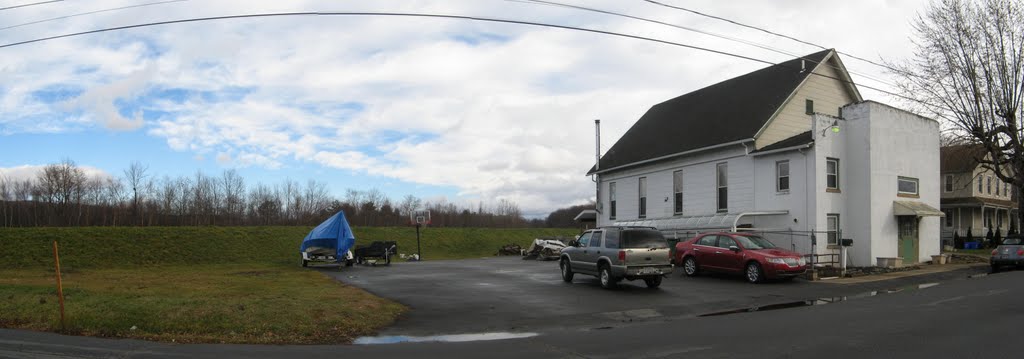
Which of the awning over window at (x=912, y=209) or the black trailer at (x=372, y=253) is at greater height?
the awning over window at (x=912, y=209)

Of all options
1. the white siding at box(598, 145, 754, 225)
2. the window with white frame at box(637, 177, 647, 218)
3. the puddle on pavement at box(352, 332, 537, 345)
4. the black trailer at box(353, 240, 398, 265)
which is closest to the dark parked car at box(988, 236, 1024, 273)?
the white siding at box(598, 145, 754, 225)

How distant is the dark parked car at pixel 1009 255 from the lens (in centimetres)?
2461

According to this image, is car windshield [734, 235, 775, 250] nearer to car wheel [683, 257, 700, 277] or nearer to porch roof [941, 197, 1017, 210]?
car wheel [683, 257, 700, 277]

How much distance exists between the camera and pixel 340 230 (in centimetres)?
2834

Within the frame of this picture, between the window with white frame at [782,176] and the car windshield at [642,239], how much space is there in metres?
10.1

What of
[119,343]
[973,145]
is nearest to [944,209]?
[973,145]

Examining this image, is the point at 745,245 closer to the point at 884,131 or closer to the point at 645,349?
the point at 884,131

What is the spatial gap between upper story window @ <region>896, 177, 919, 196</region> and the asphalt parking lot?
4026 millimetres

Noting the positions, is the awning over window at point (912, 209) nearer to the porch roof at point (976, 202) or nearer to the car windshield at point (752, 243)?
the car windshield at point (752, 243)

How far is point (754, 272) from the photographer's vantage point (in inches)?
763

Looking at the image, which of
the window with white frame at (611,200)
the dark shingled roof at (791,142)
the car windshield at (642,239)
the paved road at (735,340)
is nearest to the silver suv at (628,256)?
the car windshield at (642,239)

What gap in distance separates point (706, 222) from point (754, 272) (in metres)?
8.41

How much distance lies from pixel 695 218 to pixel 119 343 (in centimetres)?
2398

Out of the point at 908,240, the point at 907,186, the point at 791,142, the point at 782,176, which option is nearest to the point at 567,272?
the point at 782,176
